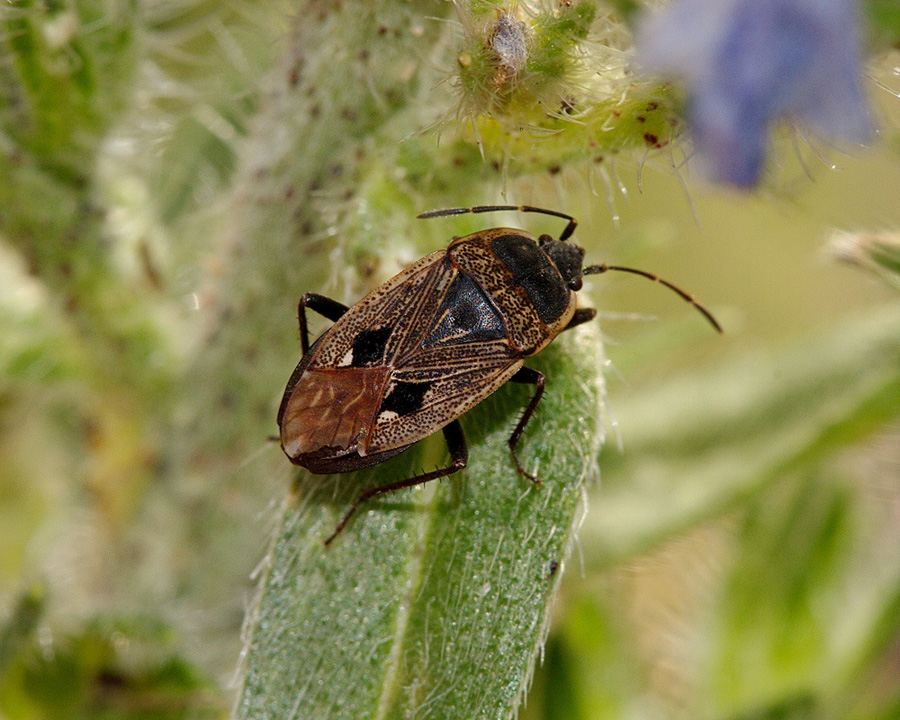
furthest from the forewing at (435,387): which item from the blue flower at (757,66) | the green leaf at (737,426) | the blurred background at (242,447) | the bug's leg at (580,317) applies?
the blue flower at (757,66)

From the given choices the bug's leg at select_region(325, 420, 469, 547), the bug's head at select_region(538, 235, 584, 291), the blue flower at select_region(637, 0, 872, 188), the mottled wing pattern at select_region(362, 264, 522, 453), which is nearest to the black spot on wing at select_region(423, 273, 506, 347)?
the mottled wing pattern at select_region(362, 264, 522, 453)

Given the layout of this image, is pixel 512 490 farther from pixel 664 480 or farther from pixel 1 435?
pixel 1 435

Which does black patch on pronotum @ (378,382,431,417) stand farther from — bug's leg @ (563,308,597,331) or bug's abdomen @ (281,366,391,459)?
bug's leg @ (563,308,597,331)

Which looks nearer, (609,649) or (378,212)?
(378,212)

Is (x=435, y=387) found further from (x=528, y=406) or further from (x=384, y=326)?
(x=528, y=406)

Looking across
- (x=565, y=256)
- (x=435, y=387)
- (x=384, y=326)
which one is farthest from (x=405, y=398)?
(x=565, y=256)

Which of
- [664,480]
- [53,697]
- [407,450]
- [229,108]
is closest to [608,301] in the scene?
[664,480]
